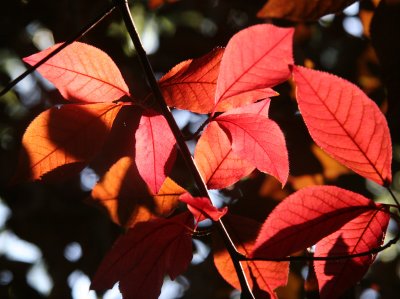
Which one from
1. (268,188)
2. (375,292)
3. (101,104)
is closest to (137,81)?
(268,188)

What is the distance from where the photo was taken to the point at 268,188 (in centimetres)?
140

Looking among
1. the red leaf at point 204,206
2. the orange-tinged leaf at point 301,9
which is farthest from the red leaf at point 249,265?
the orange-tinged leaf at point 301,9

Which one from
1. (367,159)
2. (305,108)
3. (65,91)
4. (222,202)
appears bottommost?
(222,202)

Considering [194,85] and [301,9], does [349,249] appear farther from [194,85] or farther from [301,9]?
[301,9]

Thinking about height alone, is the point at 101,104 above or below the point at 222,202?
above

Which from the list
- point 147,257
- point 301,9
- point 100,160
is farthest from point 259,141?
point 100,160

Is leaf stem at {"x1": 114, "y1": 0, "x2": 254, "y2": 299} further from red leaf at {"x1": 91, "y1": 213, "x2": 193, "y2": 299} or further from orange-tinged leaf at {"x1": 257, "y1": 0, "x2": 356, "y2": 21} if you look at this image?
orange-tinged leaf at {"x1": 257, "y1": 0, "x2": 356, "y2": 21}

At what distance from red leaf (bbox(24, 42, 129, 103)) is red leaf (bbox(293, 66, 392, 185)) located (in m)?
0.31

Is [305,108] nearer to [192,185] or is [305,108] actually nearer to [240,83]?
[240,83]

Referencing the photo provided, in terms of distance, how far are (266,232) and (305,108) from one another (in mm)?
165

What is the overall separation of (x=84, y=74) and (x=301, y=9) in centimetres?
50

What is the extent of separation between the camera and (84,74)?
0.72 meters

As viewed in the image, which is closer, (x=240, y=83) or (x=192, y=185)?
(x=240, y=83)

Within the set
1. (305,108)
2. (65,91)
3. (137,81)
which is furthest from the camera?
(137,81)
